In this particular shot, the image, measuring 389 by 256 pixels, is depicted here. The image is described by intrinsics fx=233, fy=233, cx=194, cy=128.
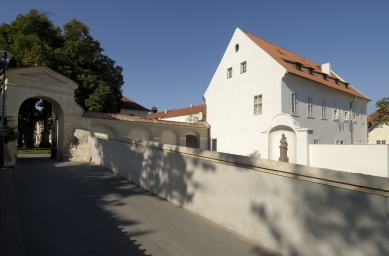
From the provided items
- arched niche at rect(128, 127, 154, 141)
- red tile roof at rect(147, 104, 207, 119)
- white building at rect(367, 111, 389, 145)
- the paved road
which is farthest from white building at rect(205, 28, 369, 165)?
red tile roof at rect(147, 104, 207, 119)

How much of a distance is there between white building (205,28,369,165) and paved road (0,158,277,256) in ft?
45.0

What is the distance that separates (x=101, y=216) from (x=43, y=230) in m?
1.03

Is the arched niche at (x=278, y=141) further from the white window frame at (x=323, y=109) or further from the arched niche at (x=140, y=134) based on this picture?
the arched niche at (x=140, y=134)

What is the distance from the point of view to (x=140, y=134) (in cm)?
1942

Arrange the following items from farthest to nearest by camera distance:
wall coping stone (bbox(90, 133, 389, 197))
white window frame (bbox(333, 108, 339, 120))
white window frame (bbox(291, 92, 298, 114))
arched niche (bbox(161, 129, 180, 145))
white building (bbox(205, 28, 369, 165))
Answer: white window frame (bbox(333, 108, 339, 120)) → arched niche (bbox(161, 129, 180, 145)) → white window frame (bbox(291, 92, 298, 114)) → white building (bbox(205, 28, 369, 165)) → wall coping stone (bbox(90, 133, 389, 197))

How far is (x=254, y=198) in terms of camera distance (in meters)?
3.78

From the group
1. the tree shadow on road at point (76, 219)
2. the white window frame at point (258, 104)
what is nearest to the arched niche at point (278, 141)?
the white window frame at point (258, 104)

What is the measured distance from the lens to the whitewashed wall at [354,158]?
14.2 m

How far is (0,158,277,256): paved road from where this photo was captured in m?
3.51

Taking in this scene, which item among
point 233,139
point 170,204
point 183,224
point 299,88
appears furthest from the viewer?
point 233,139

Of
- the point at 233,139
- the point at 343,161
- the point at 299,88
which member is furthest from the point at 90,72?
the point at 343,161

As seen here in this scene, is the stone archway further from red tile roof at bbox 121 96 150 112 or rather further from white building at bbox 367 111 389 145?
white building at bbox 367 111 389 145

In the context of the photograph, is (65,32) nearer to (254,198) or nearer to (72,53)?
(72,53)

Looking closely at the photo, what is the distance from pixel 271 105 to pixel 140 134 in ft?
36.0
